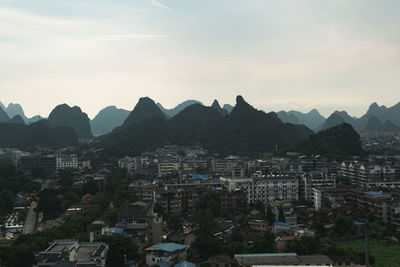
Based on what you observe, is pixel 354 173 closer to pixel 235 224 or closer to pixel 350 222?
pixel 350 222

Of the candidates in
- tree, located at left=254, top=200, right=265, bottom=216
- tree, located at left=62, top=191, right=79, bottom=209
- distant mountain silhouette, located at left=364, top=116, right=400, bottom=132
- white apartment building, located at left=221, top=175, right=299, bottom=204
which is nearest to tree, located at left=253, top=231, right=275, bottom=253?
tree, located at left=254, top=200, right=265, bottom=216

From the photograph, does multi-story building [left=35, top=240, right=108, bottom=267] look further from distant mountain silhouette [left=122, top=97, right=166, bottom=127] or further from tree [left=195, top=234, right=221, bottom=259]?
distant mountain silhouette [left=122, top=97, right=166, bottom=127]

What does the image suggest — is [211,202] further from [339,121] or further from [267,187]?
[339,121]

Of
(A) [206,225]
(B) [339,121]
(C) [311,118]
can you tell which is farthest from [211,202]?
(C) [311,118]

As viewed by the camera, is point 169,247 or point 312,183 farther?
point 312,183

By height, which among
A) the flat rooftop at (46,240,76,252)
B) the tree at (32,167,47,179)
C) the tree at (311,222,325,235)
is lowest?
the tree at (311,222,325,235)

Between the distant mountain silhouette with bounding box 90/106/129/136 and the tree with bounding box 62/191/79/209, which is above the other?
the distant mountain silhouette with bounding box 90/106/129/136

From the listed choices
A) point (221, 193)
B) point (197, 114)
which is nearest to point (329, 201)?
point (221, 193)

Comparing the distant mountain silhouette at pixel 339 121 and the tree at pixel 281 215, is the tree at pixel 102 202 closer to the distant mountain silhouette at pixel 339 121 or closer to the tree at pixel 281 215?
the tree at pixel 281 215
